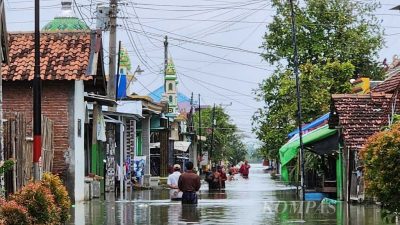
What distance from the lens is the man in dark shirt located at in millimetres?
24578

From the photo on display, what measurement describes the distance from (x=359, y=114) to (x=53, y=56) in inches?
405

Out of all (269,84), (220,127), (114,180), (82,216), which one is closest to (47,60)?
(82,216)

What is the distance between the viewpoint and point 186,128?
86.8 metres

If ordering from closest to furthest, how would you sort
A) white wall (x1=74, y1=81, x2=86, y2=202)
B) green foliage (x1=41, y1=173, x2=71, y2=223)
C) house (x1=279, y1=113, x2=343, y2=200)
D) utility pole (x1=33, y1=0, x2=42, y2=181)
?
green foliage (x1=41, y1=173, x2=71, y2=223)
utility pole (x1=33, y1=0, x2=42, y2=181)
white wall (x1=74, y1=81, x2=86, y2=202)
house (x1=279, y1=113, x2=343, y2=200)

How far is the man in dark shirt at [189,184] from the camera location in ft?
80.6

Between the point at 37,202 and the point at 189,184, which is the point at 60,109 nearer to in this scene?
the point at 189,184

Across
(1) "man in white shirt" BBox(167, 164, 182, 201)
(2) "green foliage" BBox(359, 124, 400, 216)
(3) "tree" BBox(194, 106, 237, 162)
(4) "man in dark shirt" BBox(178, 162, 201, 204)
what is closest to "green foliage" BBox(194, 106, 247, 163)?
(3) "tree" BBox(194, 106, 237, 162)

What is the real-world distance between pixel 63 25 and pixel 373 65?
24.8 meters

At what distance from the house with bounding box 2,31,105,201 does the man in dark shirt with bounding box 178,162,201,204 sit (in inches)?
196

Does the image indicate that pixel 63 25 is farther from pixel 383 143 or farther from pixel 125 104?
pixel 383 143

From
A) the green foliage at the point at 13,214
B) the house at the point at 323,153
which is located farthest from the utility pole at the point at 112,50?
the green foliage at the point at 13,214

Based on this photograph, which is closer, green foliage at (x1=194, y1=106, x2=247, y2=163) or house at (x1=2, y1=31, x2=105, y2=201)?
house at (x1=2, y1=31, x2=105, y2=201)

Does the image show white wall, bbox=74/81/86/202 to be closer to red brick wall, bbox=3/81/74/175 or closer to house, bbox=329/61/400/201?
red brick wall, bbox=3/81/74/175

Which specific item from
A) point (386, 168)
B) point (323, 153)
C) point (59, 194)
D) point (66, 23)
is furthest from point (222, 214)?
point (66, 23)
